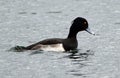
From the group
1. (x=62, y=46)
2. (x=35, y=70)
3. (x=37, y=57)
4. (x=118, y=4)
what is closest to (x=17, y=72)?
(x=35, y=70)

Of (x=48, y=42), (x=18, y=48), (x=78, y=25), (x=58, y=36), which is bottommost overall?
(x=58, y=36)

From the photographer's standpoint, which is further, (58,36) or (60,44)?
(58,36)

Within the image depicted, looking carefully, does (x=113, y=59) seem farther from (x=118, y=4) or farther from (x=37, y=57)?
(x=118, y=4)

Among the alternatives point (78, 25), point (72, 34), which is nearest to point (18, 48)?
point (72, 34)

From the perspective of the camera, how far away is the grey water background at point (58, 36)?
2191 cm

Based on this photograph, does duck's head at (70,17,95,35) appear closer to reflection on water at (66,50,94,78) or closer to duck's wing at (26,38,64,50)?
duck's wing at (26,38,64,50)

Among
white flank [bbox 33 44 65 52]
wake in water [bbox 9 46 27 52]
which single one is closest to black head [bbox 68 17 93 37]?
white flank [bbox 33 44 65 52]

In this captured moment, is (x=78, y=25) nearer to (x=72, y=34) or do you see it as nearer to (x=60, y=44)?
(x=72, y=34)

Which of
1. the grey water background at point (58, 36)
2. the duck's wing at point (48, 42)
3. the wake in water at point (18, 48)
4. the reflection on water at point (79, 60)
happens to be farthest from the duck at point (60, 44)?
the reflection on water at point (79, 60)

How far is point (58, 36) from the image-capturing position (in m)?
27.5

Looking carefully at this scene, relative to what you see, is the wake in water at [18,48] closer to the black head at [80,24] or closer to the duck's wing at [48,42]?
the duck's wing at [48,42]

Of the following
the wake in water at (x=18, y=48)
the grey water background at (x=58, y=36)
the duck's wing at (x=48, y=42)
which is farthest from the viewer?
the duck's wing at (x=48, y=42)

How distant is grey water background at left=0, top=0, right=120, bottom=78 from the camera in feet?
71.9

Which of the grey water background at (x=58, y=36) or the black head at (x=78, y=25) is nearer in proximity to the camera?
the grey water background at (x=58, y=36)
